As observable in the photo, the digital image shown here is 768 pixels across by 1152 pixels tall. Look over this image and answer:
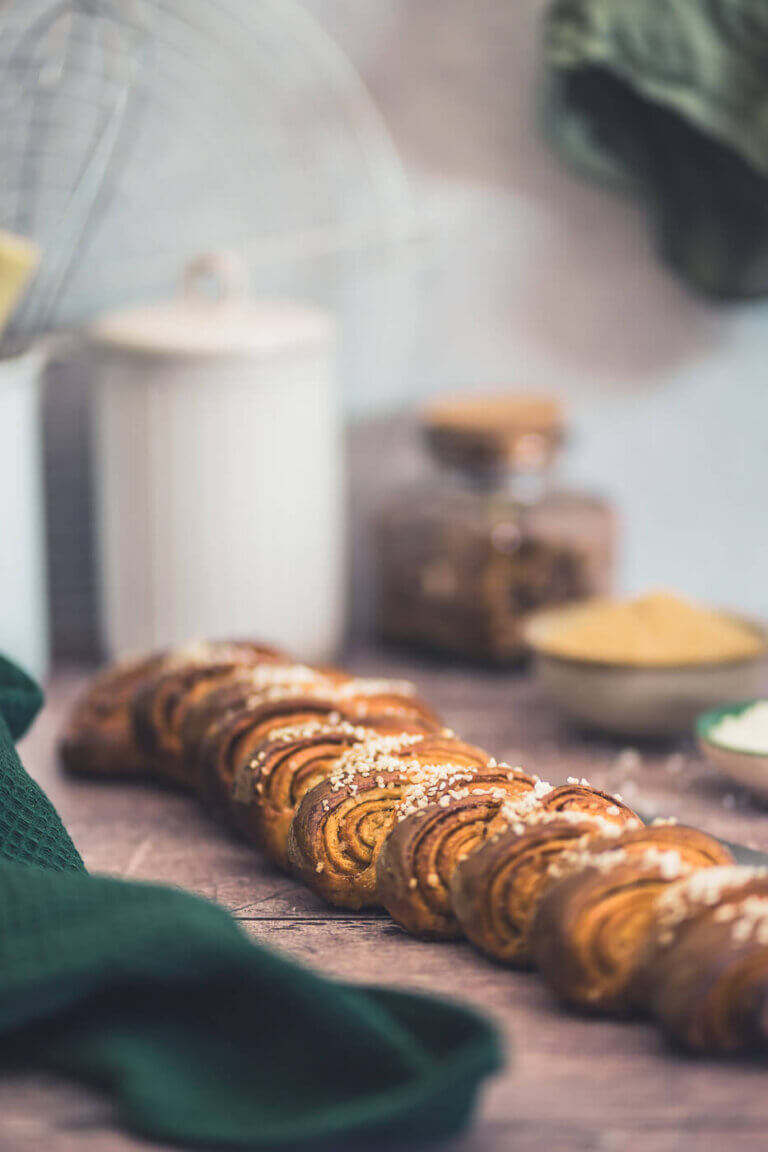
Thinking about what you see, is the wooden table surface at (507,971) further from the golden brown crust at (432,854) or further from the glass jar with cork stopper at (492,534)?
the glass jar with cork stopper at (492,534)

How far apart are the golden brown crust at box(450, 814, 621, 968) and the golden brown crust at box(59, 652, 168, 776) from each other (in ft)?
1.21

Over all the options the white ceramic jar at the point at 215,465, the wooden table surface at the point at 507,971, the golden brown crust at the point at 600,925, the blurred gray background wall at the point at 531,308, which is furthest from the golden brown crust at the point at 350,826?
the blurred gray background wall at the point at 531,308

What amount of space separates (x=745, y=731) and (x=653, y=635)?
0.14 meters

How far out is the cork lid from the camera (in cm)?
114

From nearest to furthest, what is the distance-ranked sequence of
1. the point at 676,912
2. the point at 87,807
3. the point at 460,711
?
the point at 676,912
the point at 87,807
the point at 460,711

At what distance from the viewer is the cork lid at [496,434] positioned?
1.14 metres

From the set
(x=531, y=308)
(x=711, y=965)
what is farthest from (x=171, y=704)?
(x=531, y=308)

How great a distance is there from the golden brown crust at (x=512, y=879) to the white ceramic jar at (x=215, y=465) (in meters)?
0.54

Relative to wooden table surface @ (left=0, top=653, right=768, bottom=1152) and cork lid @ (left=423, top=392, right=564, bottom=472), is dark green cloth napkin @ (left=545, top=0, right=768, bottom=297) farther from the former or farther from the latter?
wooden table surface @ (left=0, top=653, right=768, bottom=1152)

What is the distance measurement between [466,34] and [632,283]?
265mm

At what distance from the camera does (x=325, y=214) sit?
4.11 ft

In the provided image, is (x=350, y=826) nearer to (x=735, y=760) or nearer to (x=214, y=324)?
(x=735, y=760)

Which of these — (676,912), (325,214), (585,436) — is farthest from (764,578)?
(676,912)

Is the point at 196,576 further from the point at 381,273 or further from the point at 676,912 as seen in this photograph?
the point at 676,912
